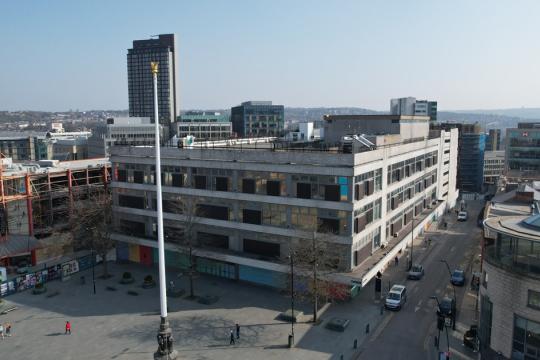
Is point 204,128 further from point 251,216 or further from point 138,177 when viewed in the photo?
point 251,216

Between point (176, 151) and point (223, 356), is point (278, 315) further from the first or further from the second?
point (176, 151)

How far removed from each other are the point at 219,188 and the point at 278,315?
16.3 m

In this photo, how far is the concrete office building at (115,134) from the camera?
15362 cm

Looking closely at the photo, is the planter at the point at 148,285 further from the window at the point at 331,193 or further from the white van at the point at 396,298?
the white van at the point at 396,298

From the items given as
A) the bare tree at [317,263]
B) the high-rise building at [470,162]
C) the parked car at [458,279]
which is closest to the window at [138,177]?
the bare tree at [317,263]

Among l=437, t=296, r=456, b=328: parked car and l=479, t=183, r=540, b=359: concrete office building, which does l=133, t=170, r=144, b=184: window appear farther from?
l=479, t=183, r=540, b=359: concrete office building

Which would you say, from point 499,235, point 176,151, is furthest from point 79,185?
point 499,235

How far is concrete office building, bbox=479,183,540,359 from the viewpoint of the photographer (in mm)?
30500

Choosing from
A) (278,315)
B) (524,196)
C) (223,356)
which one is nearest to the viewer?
(223,356)

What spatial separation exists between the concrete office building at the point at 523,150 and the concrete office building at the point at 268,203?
62734mm

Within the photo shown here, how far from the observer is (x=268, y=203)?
165 ft

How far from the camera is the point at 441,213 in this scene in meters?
89.1

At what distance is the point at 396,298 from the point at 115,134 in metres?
136

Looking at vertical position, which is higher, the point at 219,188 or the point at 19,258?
the point at 219,188
